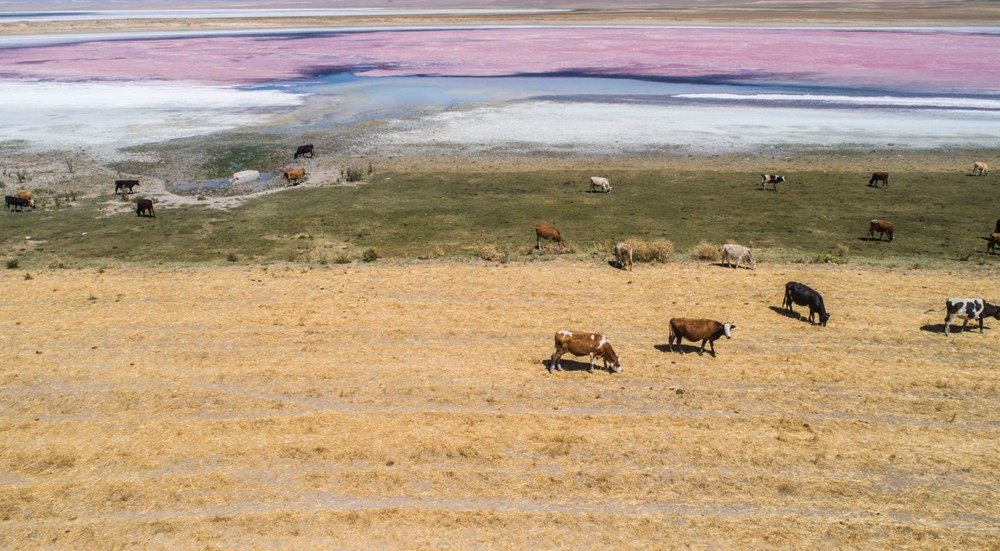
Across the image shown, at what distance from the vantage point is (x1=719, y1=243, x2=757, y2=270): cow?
25.1 metres

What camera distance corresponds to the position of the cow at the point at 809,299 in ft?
65.5

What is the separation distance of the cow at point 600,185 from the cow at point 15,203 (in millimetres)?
26540

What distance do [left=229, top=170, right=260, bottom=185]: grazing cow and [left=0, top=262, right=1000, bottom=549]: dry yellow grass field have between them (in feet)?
52.9

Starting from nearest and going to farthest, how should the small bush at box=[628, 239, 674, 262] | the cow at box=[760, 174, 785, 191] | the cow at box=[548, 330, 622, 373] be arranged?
the cow at box=[548, 330, 622, 373]
the small bush at box=[628, 239, 674, 262]
the cow at box=[760, 174, 785, 191]

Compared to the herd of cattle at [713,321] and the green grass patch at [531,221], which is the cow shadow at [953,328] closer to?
the herd of cattle at [713,321]

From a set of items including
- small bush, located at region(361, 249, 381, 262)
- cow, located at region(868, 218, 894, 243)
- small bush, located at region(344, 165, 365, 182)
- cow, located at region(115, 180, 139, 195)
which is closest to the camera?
small bush, located at region(361, 249, 381, 262)

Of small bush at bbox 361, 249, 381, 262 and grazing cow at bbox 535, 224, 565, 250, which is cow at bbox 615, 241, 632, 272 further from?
small bush at bbox 361, 249, 381, 262

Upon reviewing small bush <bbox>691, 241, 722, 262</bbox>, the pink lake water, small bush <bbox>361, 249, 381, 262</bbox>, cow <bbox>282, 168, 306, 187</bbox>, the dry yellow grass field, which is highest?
the pink lake water

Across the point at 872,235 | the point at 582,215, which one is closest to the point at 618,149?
the point at 582,215

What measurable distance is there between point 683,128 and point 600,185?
1771 centimetres

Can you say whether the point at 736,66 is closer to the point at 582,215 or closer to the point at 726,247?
the point at 582,215

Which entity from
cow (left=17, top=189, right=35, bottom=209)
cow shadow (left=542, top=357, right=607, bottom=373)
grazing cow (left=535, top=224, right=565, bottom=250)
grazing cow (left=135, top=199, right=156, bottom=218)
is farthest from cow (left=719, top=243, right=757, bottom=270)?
cow (left=17, top=189, right=35, bottom=209)

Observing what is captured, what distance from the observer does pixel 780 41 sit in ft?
326

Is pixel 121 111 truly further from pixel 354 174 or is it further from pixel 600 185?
pixel 600 185
